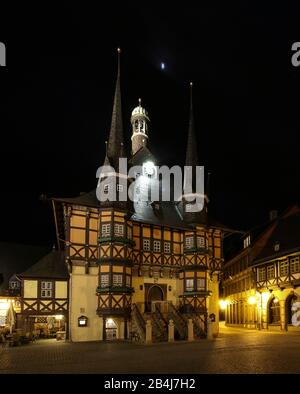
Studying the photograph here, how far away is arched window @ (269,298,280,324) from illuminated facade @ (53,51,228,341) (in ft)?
22.1

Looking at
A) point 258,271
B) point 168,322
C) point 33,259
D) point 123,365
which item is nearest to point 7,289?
point 33,259

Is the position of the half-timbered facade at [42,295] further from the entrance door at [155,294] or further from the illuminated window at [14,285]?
the illuminated window at [14,285]

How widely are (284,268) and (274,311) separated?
549cm

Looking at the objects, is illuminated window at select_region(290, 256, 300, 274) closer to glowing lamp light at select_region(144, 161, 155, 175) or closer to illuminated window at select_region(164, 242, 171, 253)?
illuminated window at select_region(164, 242, 171, 253)

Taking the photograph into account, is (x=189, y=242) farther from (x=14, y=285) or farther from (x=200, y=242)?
(x=14, y=285)

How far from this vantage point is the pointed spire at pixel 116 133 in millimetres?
40266

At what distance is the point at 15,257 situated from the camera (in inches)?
2151

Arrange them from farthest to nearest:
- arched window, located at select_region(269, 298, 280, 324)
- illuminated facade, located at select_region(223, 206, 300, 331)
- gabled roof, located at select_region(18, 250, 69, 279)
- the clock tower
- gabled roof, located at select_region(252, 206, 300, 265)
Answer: the clock tower → arched window, located at select_region(269, 298, 280, 324) → gabled roof, located at select_region(252, 206, 300, 265) → illuminated facade, located at select_region(223, 206, 300, 331) → gabled roof, located at select_region(18, 250, 69, 279)

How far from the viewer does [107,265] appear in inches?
1444

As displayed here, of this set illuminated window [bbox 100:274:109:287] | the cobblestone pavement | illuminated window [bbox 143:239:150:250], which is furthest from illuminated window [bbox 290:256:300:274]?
illuminated window [bbox 100:274:109:287]

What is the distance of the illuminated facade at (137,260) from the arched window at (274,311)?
22.1 ft

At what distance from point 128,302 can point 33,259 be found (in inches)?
885

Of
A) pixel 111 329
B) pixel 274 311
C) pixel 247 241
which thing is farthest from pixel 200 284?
pixel 247 241

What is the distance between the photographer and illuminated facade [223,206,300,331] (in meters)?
42.5
